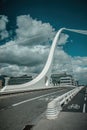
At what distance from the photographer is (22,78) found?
17400cm

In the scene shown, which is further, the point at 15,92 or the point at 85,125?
the point at 15,92

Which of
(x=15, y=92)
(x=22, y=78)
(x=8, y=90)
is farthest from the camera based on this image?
(x=22, y=78)

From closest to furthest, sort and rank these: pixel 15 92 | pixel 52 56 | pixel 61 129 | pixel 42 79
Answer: pixel 61 129 < pixel 15 92 < pixel 42 79 < pixel 52 56

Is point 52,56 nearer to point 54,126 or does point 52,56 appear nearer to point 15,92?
point 15,92

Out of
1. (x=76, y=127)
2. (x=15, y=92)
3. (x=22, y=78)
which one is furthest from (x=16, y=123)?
(x=22, y=78)

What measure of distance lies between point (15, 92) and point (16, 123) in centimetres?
2526

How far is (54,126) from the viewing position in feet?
29.8

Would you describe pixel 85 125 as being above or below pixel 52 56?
below

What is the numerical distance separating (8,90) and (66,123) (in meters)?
23.2

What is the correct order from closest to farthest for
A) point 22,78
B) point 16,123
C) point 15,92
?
1. point 16,123
2. point 15,92
3. point 22,78

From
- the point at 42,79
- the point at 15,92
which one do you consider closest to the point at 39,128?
the point at 15,92

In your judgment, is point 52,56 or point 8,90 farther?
point 52,56

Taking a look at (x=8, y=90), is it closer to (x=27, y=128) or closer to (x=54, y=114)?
(x=54, y=114)

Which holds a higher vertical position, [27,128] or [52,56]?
[52,56]
